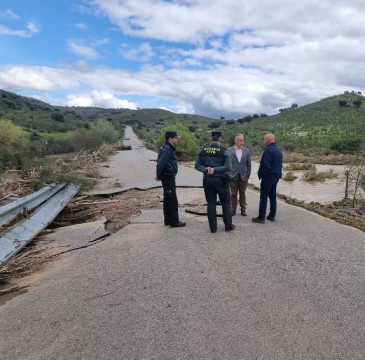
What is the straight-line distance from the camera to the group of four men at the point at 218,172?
666 cm

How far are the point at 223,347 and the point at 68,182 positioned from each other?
9.73 meters

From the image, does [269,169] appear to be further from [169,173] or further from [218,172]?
[169,173]

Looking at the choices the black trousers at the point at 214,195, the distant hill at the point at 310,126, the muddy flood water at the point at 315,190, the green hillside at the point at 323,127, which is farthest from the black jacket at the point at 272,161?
the distant hill at the point at 310,126

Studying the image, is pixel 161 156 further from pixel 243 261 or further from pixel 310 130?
pixel 310 130

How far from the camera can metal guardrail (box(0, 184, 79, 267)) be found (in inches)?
239

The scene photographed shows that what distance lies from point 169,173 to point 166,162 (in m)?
0.25

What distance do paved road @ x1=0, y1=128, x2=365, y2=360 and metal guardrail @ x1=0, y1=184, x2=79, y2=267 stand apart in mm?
943

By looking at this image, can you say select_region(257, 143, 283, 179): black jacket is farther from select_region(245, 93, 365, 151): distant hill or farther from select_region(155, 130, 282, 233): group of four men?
select_region(245, 93, 365, 151): distant hill

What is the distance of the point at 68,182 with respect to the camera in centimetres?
1191

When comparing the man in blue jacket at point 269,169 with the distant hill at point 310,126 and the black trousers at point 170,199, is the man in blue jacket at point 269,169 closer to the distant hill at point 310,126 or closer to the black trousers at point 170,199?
the black trousers at point 170,199

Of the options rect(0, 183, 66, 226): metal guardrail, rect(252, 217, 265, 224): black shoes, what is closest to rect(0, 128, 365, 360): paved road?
rect(252, 217, 265, 224): black shoes

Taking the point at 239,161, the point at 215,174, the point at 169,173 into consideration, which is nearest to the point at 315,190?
the point at 239,161

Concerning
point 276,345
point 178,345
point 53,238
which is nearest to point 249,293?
point 276,345

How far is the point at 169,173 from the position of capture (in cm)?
700
